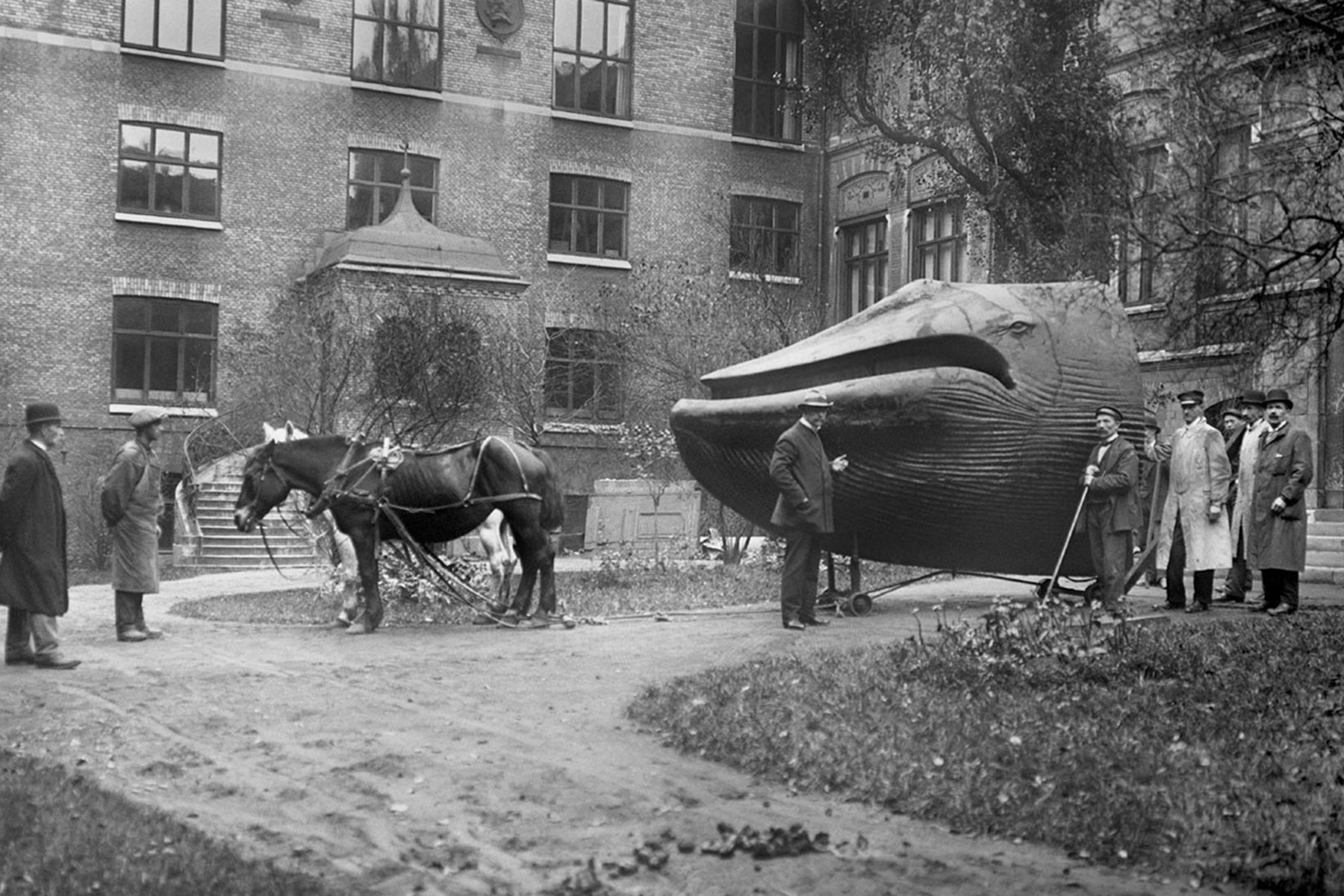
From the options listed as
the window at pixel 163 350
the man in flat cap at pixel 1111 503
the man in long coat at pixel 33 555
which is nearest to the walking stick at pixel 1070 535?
the man in flat cap at pixel 1111 503

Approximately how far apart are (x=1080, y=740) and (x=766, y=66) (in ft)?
103

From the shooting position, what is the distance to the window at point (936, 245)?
33.2 metres

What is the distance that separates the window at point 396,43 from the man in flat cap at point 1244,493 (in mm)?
21921

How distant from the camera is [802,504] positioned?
12.3m

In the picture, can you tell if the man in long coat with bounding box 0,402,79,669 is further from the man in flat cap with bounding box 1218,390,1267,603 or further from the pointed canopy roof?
the pointed canopy roof

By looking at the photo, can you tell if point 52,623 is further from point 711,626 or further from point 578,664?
point 711,626

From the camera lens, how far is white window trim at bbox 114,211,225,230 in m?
29.8

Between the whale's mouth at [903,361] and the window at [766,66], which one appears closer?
the whale's mouth at [903,361]

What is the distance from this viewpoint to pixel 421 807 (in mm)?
6402

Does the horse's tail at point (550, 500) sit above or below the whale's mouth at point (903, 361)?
below

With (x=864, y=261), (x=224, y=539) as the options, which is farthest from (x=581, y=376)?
(x=224, y=539)

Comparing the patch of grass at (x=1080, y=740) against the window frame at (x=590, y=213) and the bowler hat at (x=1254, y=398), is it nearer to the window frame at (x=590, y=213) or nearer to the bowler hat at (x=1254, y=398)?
the bowler hat at (x=1254, y=398)

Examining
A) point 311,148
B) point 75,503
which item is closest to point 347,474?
point 75,503

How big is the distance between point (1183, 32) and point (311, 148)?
2475cm
